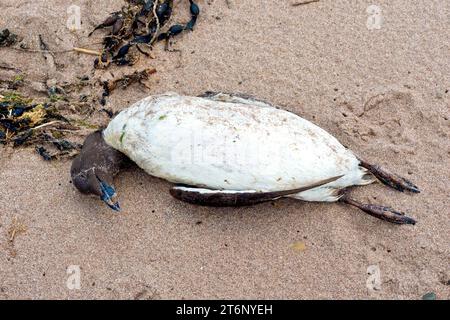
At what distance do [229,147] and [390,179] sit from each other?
44.8 inches

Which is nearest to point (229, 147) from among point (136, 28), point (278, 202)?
point (278, 202)

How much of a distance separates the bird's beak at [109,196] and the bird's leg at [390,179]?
1611 mm

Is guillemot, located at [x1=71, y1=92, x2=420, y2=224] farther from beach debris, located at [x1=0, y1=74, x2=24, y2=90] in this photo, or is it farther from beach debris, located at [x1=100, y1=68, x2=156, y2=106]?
beach debris, located at [x1=0, y1=74, x2=24, y2=90]

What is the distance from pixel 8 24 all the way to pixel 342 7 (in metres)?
2.92

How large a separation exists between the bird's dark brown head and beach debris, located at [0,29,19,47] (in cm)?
150

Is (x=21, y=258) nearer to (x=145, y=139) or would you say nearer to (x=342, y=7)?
(x=145, y=139)

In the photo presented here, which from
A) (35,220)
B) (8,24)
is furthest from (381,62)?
(8,24)

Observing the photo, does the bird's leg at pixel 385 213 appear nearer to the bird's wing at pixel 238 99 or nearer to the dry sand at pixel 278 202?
the dry sand at pixel 278 202

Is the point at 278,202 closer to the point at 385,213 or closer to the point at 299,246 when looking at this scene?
the point at 299,246

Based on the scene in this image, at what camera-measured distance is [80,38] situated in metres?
4.69

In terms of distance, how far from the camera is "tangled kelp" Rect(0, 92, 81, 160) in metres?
3.95

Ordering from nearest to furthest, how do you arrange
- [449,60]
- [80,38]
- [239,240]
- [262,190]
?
[262,190], [239,240], [449,60], [80,38]

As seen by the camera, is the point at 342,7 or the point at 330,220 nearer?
the point at 330,220

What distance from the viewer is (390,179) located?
11.8ft
